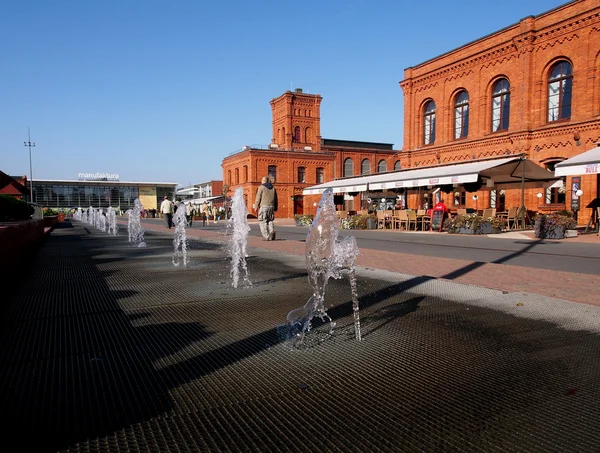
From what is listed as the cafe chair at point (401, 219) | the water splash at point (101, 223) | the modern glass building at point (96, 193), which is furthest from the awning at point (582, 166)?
the modern glass building at point (96, 193)

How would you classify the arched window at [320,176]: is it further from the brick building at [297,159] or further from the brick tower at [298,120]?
the brick tower at [298,120]

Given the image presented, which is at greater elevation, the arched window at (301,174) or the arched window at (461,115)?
the arched window at (461,115)

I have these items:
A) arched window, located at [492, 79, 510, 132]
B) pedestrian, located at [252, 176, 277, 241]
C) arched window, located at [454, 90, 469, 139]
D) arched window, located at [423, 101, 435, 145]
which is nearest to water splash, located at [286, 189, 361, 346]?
pedestrian, located at [252, 176, 277, 241]

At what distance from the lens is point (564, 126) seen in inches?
876

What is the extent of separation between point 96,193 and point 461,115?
81205 mm

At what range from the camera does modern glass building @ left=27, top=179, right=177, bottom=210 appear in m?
83.6

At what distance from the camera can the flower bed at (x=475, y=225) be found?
58.7ft

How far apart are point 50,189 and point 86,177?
8.09 meters

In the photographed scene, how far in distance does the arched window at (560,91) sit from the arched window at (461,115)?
→ 5.31 metres

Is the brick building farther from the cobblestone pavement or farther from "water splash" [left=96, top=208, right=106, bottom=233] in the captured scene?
the cobblestone pavement

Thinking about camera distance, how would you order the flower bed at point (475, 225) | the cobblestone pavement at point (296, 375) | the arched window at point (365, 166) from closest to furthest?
the cobblestone pavement at point (296, 375) < the flower bed at point (475, 225) < the arched window at point (365, 166)

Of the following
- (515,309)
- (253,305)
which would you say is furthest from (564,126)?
(253,305)

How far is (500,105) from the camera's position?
26.1 m

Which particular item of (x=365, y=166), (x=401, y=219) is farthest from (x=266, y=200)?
(x=365, y=166)
